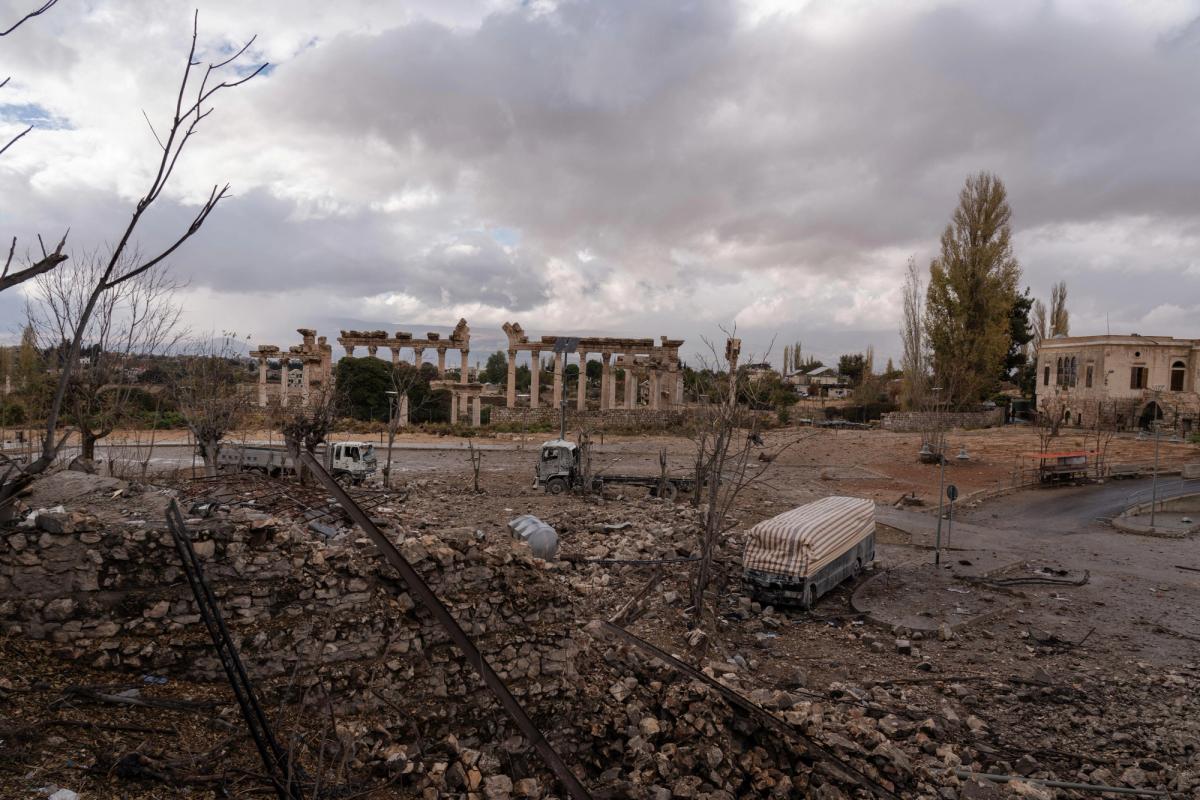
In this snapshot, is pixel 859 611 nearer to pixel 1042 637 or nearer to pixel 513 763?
pixel 1042 637

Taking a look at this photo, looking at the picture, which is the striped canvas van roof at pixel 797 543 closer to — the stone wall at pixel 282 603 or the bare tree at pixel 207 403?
the stone wall at pixel 282 603

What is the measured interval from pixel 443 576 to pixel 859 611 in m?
8.59

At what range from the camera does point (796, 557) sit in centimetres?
1216

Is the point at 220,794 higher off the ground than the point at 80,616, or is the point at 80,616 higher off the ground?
the point at 80,616

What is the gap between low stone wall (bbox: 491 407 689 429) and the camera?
48.4m

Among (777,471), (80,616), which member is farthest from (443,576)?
(777,471)

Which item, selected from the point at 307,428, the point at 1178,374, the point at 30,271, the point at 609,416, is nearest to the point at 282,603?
the point at 307,428

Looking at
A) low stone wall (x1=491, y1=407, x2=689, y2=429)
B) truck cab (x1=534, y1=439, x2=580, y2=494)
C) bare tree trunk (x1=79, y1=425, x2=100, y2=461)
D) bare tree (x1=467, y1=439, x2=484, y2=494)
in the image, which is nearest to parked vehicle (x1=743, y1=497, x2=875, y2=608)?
truck cab (x1=534, y1=439, x2=580, y2=494)

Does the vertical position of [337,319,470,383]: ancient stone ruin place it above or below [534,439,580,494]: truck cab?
above

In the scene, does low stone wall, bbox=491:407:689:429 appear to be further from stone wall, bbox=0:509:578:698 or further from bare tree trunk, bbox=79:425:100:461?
stone wall, bbox=0:509:578:698

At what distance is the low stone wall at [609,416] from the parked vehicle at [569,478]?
24030mm

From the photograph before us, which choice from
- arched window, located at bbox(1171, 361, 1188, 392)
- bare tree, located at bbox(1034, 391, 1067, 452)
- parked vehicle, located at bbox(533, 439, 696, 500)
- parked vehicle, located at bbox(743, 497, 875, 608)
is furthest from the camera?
arched window, located at bbox(1171, 361, 1188, 392)

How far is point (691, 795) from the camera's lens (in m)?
6.35

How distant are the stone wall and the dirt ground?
0.93ft
